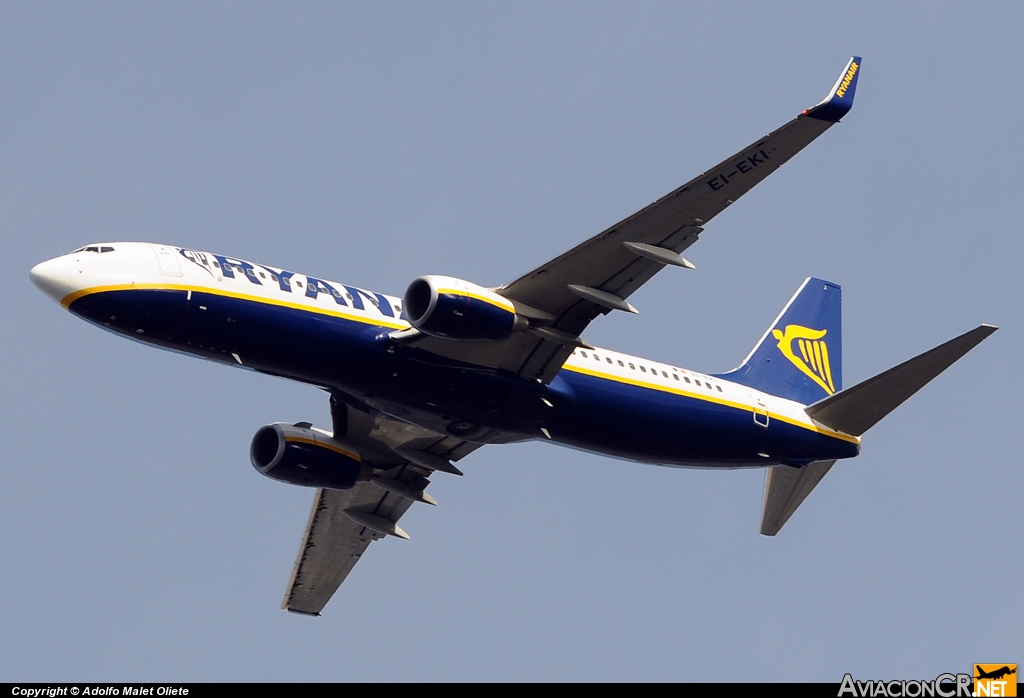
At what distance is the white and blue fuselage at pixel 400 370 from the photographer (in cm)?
4347

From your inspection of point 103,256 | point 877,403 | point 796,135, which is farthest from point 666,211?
point 103,256

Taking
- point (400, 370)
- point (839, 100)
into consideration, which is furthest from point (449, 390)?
point (839, 100)

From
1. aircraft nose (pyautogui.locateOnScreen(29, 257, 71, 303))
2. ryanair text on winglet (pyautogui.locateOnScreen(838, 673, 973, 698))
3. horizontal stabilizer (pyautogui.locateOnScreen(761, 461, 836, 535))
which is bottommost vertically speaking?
ryanair text on winglet (pyautogui.locateOnScreen(838, 673, 973, 698))

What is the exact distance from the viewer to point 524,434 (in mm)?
49062

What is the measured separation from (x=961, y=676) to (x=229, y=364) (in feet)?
75.9

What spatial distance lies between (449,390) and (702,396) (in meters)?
9.61

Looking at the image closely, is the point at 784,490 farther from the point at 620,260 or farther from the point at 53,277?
the point at 53,277

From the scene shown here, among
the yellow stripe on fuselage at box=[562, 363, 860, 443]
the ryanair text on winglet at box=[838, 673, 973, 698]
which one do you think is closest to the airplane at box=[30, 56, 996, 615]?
the yellow stripe on fuselage at box=[562, 363, 860, 443]

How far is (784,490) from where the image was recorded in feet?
181

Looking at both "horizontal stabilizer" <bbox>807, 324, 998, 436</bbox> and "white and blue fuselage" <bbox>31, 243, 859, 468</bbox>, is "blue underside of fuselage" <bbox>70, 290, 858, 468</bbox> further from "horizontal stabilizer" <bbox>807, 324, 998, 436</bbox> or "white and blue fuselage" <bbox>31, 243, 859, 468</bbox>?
"horizontal stabilizer" <bbox>807, 324, 998, 436</bbox>

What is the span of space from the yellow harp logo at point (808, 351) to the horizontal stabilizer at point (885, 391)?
3.73 metres

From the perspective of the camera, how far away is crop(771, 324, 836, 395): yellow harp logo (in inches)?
2296

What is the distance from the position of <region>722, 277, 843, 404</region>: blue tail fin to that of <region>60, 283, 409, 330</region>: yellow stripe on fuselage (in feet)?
50.7

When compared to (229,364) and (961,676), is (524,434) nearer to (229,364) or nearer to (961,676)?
(229,364)
